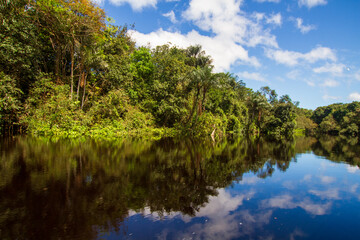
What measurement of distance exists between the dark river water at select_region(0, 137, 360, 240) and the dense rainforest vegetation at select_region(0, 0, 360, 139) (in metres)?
12.7

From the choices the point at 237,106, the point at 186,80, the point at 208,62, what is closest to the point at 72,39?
the point at 186,80

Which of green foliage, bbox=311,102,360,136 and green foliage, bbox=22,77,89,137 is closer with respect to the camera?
green foliage, bbox=22,77,89,137

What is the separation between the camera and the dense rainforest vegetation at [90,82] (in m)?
18.4

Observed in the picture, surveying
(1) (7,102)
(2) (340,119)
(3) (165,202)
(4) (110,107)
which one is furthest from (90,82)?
(2) (340,119)

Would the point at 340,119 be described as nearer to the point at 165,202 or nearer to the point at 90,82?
the point at 90,82

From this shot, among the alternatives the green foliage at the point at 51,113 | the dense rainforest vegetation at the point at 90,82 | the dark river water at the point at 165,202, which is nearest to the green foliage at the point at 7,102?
the dense rainforest vegetation at the point at 90,82

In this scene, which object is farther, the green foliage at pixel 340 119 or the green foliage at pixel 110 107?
the green foliage at pixel 340 119

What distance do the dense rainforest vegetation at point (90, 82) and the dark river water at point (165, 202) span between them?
41.6 ft

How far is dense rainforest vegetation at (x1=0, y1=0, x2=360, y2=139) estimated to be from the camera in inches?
724

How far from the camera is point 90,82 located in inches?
1025

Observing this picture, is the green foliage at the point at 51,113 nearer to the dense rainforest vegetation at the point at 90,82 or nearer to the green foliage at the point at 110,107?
the dense rainforest vegetation at the point at 90,82

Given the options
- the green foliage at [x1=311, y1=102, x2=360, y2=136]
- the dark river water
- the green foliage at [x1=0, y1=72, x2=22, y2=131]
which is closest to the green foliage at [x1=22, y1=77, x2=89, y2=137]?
the green foliage at [x1=0, y1=72, x2=22, y2=131]

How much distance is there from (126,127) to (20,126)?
10.4m

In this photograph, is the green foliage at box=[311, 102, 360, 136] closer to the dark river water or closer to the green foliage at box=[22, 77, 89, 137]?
the dark river water
